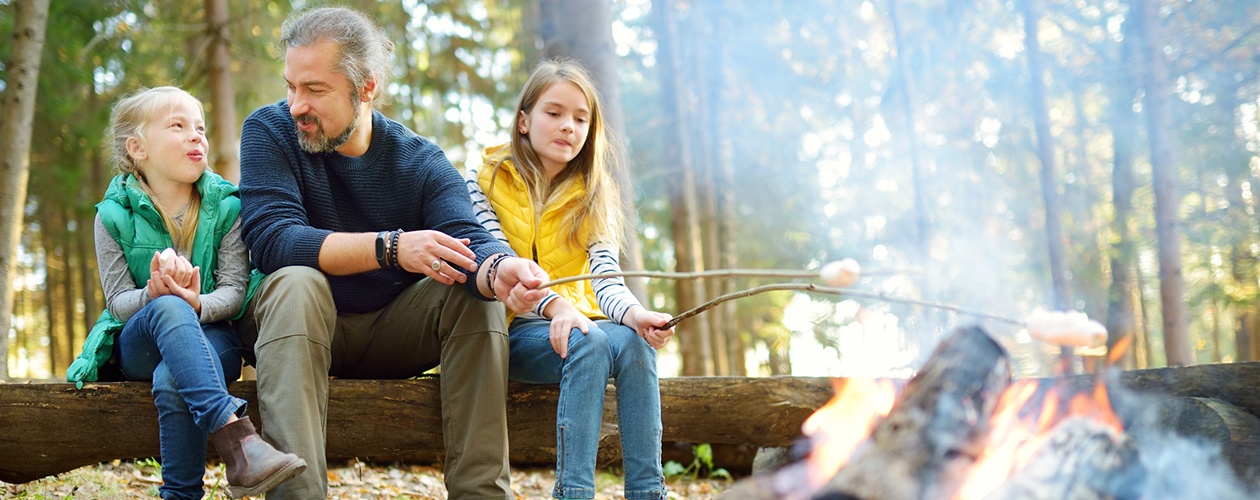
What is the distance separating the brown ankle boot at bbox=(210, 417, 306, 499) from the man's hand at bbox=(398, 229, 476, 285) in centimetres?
63

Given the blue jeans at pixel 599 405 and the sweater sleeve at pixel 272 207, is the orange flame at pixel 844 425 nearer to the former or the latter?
the blue jeans at pixel 599 405

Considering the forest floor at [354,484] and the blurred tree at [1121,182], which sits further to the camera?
the blurred tree at [1121,182]

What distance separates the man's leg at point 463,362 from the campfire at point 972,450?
2.80 ft

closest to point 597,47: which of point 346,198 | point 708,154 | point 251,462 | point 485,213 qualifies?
point 485,213

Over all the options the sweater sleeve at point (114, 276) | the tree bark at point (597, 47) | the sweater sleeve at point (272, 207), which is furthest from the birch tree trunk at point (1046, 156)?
the sweater sleeve at point (114, 276)

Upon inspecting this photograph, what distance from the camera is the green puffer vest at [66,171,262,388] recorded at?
8.96 ft

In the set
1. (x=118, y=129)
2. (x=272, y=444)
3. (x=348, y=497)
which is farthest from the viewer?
(x=348, y=497)

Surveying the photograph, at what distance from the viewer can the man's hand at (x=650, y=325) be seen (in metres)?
2.73

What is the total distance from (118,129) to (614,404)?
6.30 feet

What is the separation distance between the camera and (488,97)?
9867 mm

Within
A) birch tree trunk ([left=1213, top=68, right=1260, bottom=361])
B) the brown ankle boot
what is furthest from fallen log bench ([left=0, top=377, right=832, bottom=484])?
birch tree trunk ([left=1213, top=68, right=1260, bottom=361])

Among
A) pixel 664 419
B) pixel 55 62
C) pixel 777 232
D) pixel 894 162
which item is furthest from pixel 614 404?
pixel 777 232

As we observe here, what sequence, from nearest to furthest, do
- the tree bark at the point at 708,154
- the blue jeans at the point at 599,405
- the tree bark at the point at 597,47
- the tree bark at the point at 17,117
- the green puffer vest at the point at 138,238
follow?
the blue jeans at the point at 599,405 → the green puffer vest at the point at 138,238 → the tree bark at the point at 17,117 → the tree bark at the point at 597,47 → the tree bark at the point at 708,154

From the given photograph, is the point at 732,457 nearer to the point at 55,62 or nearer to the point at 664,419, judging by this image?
the point at 664,419
